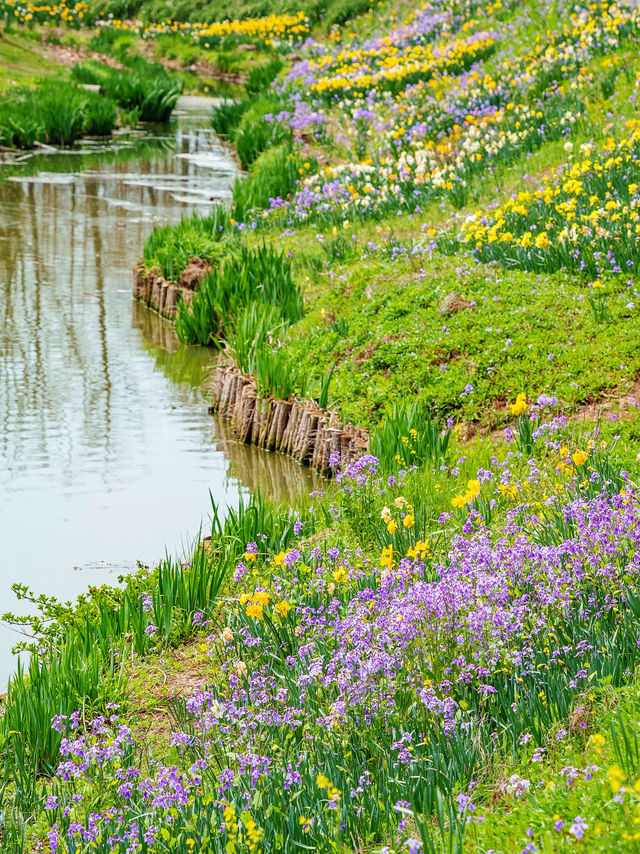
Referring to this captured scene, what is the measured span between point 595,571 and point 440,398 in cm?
343

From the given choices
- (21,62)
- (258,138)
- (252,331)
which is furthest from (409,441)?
(21,62)

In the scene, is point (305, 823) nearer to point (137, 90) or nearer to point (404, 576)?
point (404, 576)

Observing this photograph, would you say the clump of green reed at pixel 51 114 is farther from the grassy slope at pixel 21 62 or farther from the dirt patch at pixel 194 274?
the dirt patch at pixel 194 274

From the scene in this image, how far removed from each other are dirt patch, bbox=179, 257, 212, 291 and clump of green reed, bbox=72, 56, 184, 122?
1389 centimetres

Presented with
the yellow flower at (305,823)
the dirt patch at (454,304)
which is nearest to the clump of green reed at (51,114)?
the dirt patch at (454,304)

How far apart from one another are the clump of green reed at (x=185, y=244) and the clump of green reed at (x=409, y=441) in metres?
5.15

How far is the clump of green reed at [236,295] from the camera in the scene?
9.10 metres

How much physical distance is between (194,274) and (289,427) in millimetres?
3534

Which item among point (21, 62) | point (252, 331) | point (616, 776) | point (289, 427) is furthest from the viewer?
point (21, 62)

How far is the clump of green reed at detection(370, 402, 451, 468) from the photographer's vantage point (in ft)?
20.0

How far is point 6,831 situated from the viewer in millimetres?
3412

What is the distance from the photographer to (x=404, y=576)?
401cm

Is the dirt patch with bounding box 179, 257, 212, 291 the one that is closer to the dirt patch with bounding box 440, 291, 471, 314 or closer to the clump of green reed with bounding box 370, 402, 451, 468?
the dirt patch with bounding box 440, 291, 471, 314

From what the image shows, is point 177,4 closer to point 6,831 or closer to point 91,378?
point 91,378
